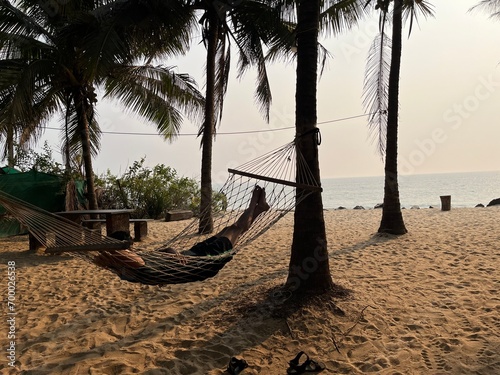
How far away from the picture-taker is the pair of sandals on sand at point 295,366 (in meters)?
2.20

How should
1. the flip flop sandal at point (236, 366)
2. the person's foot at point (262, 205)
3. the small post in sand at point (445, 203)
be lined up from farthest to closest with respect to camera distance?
1. the small post in sand at point (445, 203)
2. the person's foot at point (262, 205)
3. the flip flop sandal at point (236, 366)

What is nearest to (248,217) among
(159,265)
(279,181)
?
(279,181)

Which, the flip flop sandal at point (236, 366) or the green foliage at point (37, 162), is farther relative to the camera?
the green foliage at point (37, 162)

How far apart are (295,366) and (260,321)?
635 mm

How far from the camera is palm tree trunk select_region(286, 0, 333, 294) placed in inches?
121

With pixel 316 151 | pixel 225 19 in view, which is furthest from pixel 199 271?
pixel 225 19

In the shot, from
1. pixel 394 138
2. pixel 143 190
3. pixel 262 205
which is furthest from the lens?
pixel 143 190

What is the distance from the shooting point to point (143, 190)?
10.5 meters

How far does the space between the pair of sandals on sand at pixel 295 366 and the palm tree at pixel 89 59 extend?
12.8 ft

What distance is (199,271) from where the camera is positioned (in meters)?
2.52

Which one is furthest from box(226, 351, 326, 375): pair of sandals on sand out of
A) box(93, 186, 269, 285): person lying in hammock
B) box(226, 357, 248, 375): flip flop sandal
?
box(93, 186, 269, 285): person lying in hammock

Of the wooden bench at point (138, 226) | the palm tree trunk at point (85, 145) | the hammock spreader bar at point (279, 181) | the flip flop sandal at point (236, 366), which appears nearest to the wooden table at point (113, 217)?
the wooden bench at point (138, 226)

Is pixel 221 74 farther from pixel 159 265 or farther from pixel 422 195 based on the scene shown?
pixel 422 195

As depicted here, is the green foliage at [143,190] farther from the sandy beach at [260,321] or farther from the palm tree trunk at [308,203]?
the palm tree trunk at [308,203]
